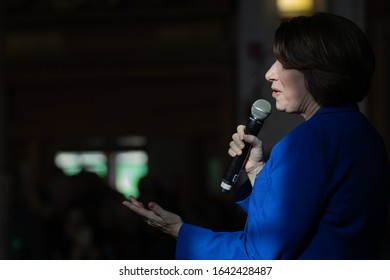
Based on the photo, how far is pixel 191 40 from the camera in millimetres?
11203

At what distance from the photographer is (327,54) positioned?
7.16ft

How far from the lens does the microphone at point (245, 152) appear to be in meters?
A: 2.35

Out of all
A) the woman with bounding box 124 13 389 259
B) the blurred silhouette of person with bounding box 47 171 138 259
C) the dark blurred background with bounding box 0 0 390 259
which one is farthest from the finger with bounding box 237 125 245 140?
the dark blurred background with bounding box 0 0 390 259

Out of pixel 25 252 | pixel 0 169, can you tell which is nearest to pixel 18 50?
pixel 0 169

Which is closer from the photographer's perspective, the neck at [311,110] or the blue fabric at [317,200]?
the blue fabric at [317,200]

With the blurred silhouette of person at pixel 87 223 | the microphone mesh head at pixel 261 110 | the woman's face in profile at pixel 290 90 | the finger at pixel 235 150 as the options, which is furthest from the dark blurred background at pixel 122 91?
the woman's face in profile at pixel 290 90

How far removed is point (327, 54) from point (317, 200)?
31cm

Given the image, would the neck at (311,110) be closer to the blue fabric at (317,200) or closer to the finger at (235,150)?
the blue fabric at (317,200)

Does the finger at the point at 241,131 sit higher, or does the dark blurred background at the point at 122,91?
the finger at the point at 241,131

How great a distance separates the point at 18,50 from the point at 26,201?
1.62 meters

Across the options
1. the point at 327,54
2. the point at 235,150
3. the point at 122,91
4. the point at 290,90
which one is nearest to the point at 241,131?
the point at 235,150

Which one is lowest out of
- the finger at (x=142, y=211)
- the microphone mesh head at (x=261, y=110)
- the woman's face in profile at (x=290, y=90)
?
the finger at (x=142, y=211)

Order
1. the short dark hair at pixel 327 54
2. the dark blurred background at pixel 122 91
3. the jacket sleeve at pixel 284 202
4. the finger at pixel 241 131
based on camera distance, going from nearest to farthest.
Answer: the jacket sleeve at pixel 284 202 → the short dark hair at pixel 327 54 → the finger at pixel 241 131 → the dark blurred background at pixel 122 91
